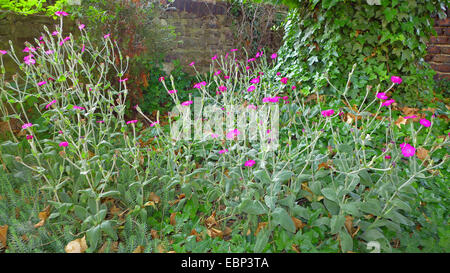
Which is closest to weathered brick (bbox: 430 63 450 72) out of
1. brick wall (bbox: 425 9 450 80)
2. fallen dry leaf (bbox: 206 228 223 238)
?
brick wall (bbox: 425 9 450 80)

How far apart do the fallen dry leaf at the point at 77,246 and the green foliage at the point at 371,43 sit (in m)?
2.43

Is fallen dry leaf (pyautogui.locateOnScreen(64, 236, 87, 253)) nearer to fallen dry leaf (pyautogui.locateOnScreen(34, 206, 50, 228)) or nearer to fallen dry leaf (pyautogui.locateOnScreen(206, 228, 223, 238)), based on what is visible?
fallen dry leaf (pyautogui.locateOnScreen(34, 206, 50, 228))

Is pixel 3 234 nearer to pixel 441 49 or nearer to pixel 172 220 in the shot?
pixel 172 220

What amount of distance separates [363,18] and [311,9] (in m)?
0.59

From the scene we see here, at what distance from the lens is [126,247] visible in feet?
5.68

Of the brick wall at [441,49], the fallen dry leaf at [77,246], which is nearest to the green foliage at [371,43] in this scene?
the fallen dry leaf at [77,246]

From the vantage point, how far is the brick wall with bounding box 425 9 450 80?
5.54m

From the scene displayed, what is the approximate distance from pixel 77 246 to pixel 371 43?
10.00ft

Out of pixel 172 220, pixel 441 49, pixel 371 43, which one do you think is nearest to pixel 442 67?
pixel 441 49

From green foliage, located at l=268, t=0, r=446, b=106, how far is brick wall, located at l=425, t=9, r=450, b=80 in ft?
8.70

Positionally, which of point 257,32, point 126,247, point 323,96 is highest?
point 257,32
